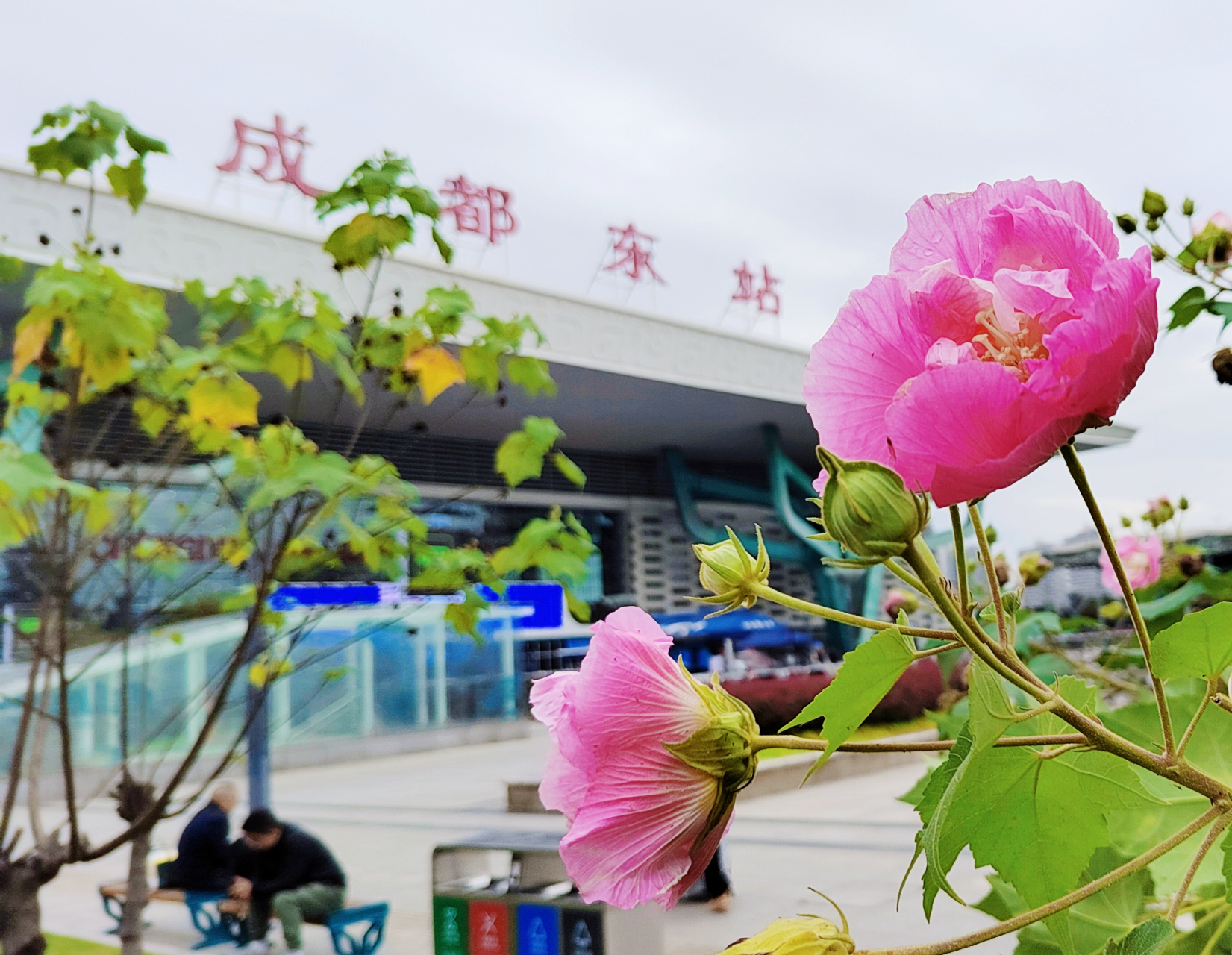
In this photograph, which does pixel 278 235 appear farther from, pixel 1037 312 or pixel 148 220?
pixel 1037 312

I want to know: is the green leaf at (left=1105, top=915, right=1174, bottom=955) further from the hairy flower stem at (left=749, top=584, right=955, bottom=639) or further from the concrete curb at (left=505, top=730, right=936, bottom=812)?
the concrete curb at (left=505, top=730, right=936, bottom=812)

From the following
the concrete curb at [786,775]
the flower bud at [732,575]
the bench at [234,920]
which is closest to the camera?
the flower bud at [732,575]

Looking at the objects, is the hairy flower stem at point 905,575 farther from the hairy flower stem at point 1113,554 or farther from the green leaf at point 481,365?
the green leaf at point 481,365

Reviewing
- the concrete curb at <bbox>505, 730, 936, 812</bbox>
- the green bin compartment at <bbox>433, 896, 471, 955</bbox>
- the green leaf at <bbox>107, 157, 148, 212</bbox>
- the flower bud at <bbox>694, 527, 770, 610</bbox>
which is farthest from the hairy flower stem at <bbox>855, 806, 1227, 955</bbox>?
the concrete curb at <bbox>505, 730, 936, 812</bbox>

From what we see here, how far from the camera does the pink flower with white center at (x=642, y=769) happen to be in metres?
0.29

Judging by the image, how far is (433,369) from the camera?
7.04 feet

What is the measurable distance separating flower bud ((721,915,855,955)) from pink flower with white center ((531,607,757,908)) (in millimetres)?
25

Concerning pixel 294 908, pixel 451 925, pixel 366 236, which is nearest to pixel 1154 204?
pixel 366 236

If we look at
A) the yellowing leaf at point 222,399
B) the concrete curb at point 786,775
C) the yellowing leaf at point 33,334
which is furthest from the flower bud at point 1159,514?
the concrete curb at point 786,775

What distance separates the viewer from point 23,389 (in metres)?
A: 2.38

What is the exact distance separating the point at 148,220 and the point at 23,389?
15.4ft

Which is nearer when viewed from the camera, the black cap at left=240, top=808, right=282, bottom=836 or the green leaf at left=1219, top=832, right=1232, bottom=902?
the green leaf at left=1219, top=832, right=1232, bottom=902

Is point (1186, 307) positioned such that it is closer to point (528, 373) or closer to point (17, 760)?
point (528, 373)

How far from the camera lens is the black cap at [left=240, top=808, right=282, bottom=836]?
4074mm
